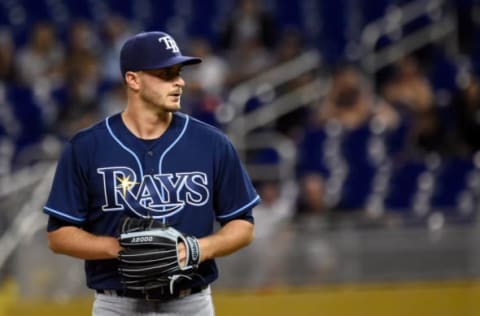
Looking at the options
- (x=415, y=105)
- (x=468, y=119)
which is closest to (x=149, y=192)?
(x=468, y=119)

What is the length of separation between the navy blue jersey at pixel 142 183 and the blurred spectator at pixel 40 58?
26.8ft

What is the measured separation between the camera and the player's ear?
5.55m

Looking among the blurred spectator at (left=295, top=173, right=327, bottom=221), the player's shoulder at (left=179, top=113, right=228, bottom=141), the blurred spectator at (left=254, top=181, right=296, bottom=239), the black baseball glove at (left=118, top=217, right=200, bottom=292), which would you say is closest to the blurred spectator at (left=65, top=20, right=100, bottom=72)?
the blurred spectator at (left=254, top=181, right=296, bottom=239)

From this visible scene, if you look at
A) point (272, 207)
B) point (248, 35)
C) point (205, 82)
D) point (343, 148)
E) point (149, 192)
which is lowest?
point (272, 207)

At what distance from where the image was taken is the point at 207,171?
219 inches

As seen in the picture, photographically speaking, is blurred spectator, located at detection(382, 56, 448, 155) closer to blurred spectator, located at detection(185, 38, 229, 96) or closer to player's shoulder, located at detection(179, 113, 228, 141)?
blurred spectator, located at detection(185, 38, 229, 96)

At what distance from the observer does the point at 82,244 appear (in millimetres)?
5414

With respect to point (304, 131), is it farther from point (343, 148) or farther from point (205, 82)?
point (205, 82)

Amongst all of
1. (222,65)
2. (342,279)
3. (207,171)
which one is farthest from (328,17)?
(207,171)

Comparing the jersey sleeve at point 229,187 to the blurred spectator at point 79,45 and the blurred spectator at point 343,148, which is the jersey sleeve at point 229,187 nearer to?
the blurred spectator at point 343,148

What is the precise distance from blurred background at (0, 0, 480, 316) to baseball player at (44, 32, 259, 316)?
4.03 m

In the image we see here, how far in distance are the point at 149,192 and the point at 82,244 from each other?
341 mm

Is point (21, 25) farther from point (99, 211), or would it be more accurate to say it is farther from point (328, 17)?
point (99, 211)

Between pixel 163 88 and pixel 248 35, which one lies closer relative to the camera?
pixel 163 88
